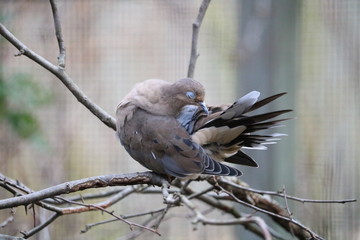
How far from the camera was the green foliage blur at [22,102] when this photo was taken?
2.44 meters

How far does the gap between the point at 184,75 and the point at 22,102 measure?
690mm

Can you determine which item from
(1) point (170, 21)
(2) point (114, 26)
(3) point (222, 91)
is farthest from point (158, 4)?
(3) point (222, 91)

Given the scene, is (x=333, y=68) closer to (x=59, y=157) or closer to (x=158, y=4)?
(x=158, y=4)

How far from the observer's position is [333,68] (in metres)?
2.33

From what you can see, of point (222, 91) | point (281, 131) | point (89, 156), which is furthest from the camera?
point (89, 156)

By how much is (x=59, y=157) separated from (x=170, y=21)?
81 cm

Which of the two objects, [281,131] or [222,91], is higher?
[222,91]

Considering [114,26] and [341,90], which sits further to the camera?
[114,26]

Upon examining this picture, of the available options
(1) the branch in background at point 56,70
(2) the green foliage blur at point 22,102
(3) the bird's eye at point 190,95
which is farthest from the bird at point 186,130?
(2) the green foliage blur at point 22,102

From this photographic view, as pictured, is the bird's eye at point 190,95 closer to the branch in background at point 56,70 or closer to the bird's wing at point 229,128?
the bird's wing at point 229,128

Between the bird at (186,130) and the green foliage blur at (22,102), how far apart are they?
2.36 ft

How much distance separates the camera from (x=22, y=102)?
97.0 inches

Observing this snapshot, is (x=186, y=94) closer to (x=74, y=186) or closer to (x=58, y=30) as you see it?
(x=58, y=30)

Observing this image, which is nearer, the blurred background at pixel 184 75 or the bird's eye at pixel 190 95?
the bird's eye at pixel 190 95
